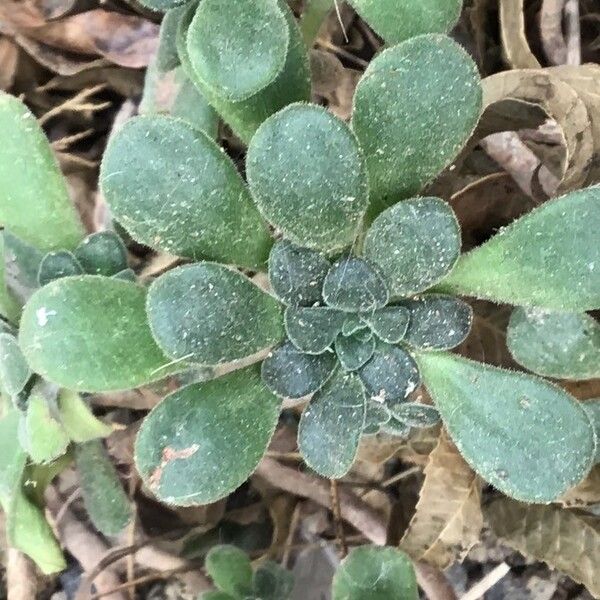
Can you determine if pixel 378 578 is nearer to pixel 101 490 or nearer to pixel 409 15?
pixel 101 490

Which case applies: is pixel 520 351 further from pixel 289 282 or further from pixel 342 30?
pixel 342 30

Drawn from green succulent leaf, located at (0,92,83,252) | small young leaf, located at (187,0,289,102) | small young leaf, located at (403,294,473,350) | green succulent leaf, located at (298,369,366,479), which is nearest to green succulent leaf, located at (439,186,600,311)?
small young leaf, located at (403,294,473,350)

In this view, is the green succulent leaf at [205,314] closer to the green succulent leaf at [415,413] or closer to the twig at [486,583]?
the green succulent leaf at [415,413]

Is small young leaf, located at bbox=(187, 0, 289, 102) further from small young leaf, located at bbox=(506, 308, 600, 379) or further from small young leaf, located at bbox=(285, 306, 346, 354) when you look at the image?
small young leaf, located at bbox=(506, 308, 600, 379)

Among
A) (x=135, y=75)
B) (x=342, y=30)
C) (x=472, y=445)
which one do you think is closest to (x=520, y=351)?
(x=472, y=445)

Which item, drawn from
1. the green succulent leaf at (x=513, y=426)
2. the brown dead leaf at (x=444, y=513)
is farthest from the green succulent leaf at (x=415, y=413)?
the brown dead leaf at (x=444, y=513)

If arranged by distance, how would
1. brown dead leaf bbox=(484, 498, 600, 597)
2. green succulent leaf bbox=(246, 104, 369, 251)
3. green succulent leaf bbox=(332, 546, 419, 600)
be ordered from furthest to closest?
brown dead leaf bbox=(484, 498, 600, 597)
green succulent leaf bbox=(332, 546, 419, 600)
green succulent leaf bbox=(246, 104, 369, 251)

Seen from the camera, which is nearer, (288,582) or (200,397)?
(200,397)
